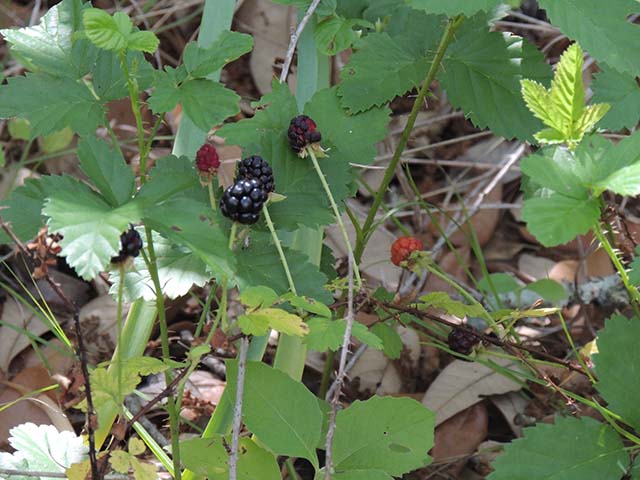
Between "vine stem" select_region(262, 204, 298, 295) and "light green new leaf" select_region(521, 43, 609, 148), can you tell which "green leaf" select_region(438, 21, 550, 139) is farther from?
"vine stem" select_region(262, 204, 298, 295)

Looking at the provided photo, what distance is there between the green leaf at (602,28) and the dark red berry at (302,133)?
1.14ft

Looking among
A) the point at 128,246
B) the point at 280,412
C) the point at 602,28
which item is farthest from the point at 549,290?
the point at 128,246

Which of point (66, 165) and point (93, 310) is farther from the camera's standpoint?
point (66, 165)

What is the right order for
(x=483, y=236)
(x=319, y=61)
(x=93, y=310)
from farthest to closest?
1. (x=483, y=236)
2. (x=93, y=310)
3. (x=319, y=61)

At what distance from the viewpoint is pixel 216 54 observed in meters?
1.06

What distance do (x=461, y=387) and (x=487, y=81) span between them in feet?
2.04

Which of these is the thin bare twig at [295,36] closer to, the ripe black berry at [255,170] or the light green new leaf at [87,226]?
the ripe black berry at [255,170]

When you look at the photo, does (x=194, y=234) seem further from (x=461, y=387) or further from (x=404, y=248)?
(x=461, y=387)

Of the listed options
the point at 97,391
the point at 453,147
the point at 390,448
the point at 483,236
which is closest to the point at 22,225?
the point at 97,391

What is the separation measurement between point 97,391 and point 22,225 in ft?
0.81

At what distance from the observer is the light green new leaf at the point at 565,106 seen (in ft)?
3.29

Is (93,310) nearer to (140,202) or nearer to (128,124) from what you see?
(128,124)

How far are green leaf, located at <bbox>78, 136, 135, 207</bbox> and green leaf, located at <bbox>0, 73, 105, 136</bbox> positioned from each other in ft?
0.52

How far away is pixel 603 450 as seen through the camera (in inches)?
44.9
